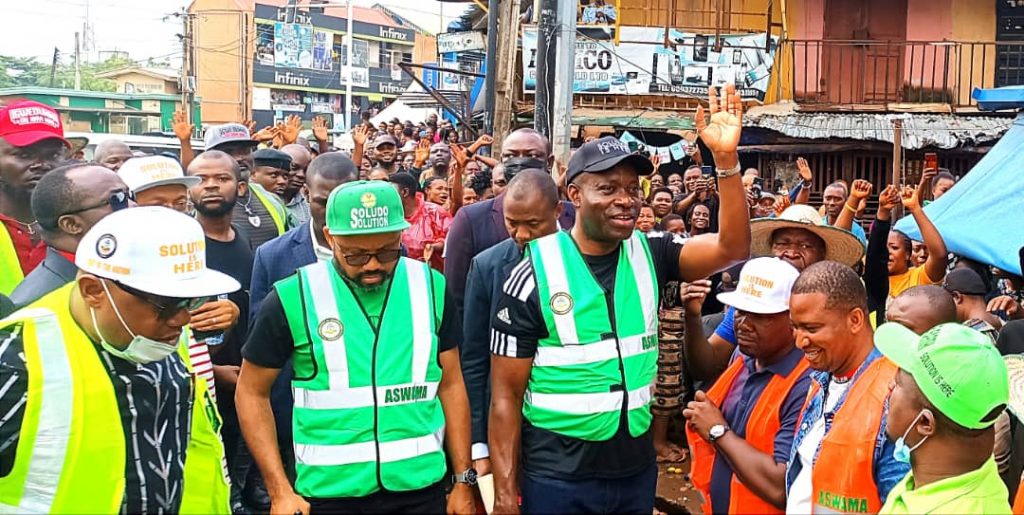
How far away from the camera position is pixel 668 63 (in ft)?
53.9

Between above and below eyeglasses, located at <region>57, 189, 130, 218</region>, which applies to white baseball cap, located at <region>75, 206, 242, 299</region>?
below

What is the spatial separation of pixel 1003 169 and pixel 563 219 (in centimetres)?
464

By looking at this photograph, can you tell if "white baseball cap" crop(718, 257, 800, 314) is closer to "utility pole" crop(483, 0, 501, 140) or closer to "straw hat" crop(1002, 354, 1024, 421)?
"straw hat" crop(1002, 354, 1024, 421)

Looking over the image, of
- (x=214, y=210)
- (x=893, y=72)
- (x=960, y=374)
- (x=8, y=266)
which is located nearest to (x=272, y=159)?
(x=214, y=210)

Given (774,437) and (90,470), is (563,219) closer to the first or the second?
(774,437)

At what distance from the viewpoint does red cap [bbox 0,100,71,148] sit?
5078mm

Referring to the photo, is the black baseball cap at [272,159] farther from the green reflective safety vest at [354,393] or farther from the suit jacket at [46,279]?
the green reflective safety vest at [354,393]

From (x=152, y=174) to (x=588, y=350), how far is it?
2.70 meters

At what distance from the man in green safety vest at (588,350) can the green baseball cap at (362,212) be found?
60 cm

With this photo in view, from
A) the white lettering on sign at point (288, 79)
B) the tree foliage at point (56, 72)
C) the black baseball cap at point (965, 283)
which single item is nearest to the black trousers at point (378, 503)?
the black baseball cap at point (965, 283)

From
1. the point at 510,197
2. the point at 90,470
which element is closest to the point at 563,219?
the point at 510,197

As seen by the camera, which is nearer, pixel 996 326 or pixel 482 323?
pixel 482 323

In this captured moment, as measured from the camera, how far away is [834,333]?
3.35 metres

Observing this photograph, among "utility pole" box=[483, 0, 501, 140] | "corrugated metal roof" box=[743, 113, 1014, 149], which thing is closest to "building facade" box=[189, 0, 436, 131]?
"utility pole" box=[483, 0, 501, 140]
